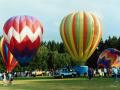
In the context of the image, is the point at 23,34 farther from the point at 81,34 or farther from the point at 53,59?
the point at 53,59

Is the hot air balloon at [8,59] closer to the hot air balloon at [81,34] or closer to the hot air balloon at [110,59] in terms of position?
the hot air balloon at [81,34]

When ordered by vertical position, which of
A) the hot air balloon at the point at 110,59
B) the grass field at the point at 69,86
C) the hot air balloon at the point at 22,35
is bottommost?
the grass field at the point at 69,86

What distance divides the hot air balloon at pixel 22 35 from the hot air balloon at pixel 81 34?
13.5 feet

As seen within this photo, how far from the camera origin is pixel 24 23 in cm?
4953

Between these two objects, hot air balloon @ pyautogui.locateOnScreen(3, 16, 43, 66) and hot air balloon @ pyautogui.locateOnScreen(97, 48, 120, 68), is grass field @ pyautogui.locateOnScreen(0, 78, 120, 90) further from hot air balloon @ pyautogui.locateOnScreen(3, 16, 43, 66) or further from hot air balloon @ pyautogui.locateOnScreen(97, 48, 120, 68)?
hot air balloon @ pyautogui.locateOnScreen(97, 48, 120, 68)

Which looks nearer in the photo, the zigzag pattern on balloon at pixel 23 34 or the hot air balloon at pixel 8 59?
the zigzag pattern on balloon at pixel 23 34

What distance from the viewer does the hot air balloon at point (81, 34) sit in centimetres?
4844

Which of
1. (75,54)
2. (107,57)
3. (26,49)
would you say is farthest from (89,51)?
(107,57)

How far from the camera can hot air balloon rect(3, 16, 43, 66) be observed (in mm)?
49656

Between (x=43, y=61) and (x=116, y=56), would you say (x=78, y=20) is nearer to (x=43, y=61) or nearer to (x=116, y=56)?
(x=116, y=56)

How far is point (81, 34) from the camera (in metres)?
48.5

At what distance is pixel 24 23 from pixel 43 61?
4869cm

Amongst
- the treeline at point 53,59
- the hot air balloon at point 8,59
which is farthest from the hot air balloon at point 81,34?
the treeline at point 53,59

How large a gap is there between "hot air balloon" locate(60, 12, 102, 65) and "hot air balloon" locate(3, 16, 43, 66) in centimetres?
413
